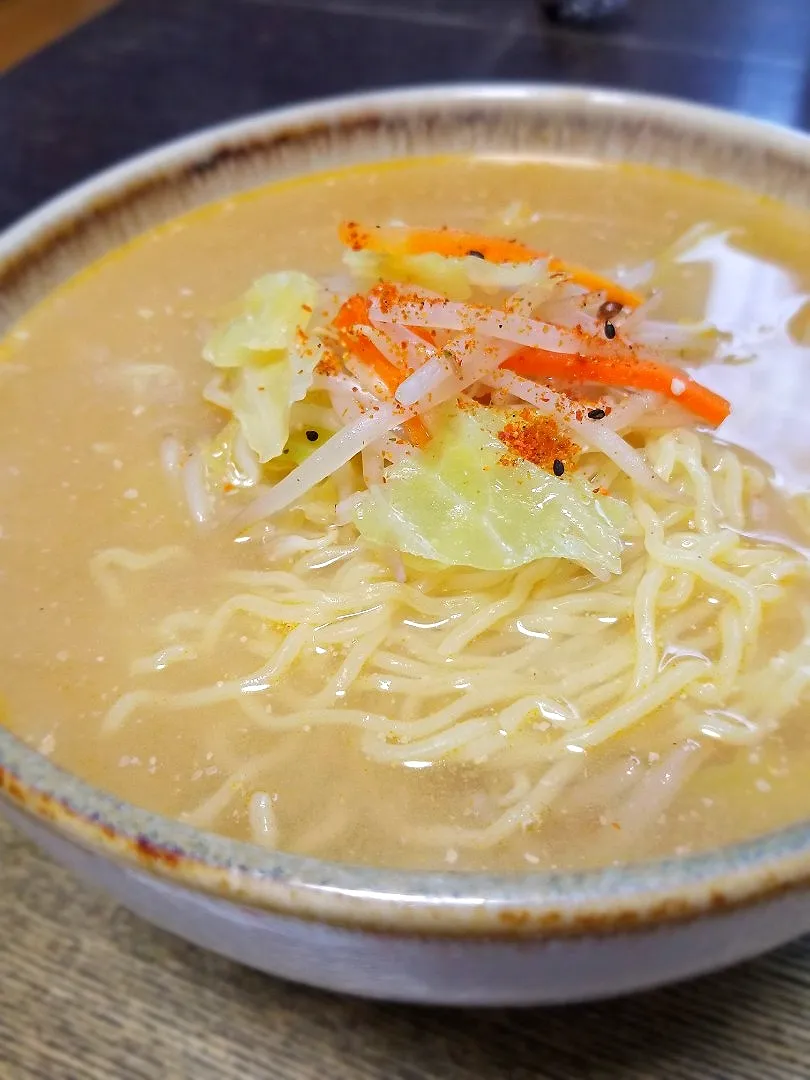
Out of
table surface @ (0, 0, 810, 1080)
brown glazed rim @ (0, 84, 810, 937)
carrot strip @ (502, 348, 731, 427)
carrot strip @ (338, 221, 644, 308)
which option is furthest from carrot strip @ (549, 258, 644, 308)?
table surface @ (0, 0, 810, 1080)

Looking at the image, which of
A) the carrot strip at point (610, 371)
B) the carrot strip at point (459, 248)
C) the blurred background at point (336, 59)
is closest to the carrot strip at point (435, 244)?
the carrot strip at point (459, 248)

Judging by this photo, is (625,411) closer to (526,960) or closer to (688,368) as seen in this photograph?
(688,368)

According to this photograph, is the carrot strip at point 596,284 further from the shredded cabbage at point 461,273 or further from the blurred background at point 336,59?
the blurred background at point 336,59

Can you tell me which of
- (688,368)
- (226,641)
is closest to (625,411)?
(688,368)

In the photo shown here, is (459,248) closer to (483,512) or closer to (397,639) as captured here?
(483,512)

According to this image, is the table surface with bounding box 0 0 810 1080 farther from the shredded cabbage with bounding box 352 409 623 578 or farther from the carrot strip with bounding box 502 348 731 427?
the carrot strip with bounding box 502 348 731 427

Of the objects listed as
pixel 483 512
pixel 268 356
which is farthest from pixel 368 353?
pixel 483 512
